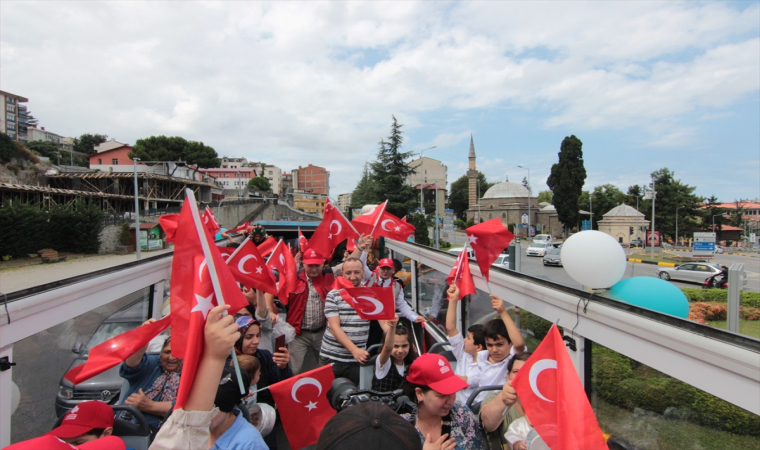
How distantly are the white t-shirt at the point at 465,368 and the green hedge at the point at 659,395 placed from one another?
1124mm

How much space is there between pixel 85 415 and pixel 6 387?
0.44 metres

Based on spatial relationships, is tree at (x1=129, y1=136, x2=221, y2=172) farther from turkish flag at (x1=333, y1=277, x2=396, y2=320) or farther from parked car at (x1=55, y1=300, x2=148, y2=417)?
turkish flag at (x1=333, y1=277, x2=396, y2=320)

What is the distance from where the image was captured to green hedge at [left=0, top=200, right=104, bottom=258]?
1156 inches

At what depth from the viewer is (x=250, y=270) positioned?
4.43 metres

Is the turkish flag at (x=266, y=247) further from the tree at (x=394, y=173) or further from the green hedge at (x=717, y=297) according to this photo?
the tree at (x=394, y=173)

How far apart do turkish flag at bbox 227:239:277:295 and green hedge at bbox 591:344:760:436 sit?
A: 3244mm

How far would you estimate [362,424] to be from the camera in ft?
5.38

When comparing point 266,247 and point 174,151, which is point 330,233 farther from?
point 174,151

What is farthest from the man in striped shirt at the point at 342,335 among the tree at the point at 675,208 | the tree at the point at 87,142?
the tree at the point at 87,142

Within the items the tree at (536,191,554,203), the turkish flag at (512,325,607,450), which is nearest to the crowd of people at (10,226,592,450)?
the turkish flag at (512,325,607,450)

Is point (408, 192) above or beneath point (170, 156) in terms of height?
beneath

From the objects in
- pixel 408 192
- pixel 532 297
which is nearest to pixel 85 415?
pixel 532 297

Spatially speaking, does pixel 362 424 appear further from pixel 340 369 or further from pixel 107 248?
pixel 107 248

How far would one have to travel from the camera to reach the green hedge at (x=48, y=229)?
96.4ft
